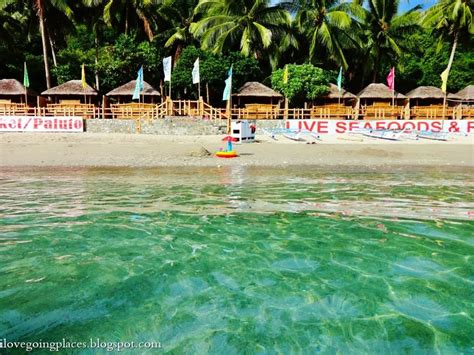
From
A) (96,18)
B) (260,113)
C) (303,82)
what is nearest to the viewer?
(260,113)

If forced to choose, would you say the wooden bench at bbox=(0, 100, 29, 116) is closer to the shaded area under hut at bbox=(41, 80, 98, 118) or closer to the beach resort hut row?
the beach resort hut row

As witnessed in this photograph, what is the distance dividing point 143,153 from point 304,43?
2527 cm

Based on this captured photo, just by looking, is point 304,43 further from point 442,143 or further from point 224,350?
point 224,350

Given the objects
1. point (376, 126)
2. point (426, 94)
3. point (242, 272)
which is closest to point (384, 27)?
point (426, 94)

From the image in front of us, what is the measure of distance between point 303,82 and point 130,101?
1469 cm

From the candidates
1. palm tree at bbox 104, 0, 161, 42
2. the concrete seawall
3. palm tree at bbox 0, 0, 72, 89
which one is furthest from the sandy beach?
palm tree at bbox 104, 0, 161, 42

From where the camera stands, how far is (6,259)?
454cm

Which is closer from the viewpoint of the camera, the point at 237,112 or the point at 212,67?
the point at 237,112

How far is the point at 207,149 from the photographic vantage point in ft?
64.7

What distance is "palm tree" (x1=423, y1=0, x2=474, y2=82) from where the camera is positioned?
106 feet

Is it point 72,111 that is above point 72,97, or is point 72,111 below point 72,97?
below

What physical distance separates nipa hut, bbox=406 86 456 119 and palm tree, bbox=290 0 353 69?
22.7 feet

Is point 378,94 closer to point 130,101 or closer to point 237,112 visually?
point 237,112

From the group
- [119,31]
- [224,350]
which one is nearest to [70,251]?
[224,350]
